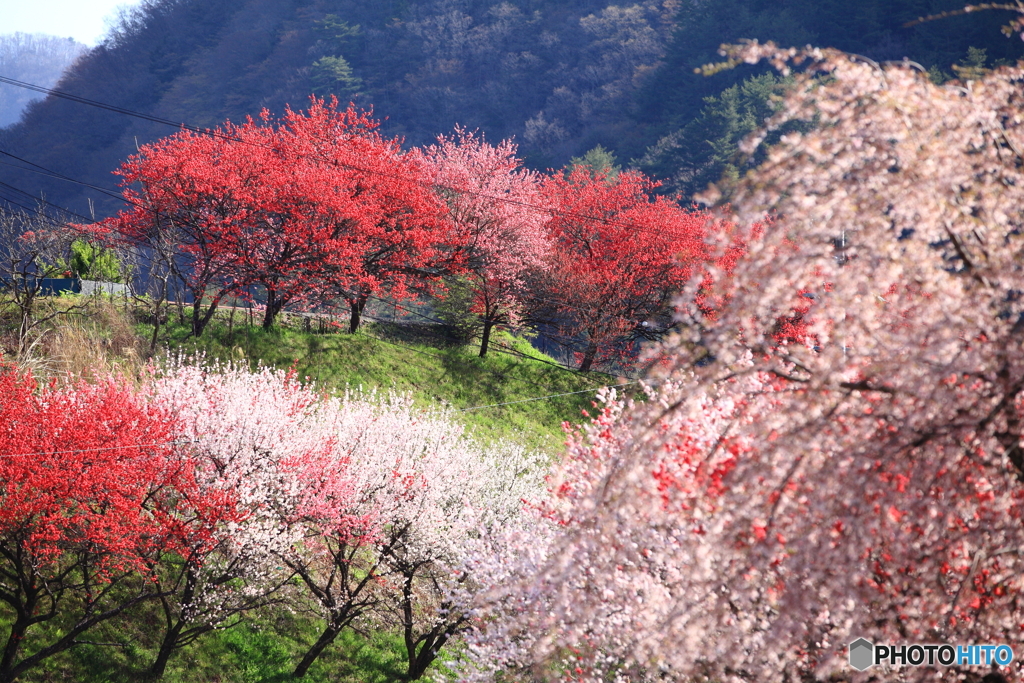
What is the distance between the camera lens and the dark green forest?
166ft

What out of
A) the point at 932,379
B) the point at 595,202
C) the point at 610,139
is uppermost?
the point at 610,139

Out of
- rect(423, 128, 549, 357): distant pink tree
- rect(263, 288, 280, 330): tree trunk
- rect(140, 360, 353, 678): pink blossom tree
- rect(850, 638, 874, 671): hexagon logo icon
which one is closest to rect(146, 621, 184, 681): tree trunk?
rect(140, 360, 353, 678): pink blossom tree

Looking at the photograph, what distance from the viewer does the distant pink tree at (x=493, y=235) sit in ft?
79.8

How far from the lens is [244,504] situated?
1065 cm

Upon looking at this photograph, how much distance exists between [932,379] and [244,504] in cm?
952

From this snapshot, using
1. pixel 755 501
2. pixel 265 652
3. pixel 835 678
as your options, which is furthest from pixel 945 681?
pixel 265 652

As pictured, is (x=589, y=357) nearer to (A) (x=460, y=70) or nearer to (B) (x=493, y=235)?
(B) (x=493, y=235)

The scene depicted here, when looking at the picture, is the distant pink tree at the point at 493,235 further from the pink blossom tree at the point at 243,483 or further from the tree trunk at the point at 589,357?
the pink blossom tree at the point at 243,483

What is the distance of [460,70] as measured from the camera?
234 feet

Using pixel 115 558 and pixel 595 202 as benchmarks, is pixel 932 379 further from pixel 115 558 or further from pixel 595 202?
pixel 595 202

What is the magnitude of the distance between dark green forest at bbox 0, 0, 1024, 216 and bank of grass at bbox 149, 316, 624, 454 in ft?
87.6

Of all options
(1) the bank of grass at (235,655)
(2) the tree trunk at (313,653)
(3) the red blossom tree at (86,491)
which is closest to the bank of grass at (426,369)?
(1) the bank of grass at (235,655)

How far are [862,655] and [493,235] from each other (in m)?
21.5

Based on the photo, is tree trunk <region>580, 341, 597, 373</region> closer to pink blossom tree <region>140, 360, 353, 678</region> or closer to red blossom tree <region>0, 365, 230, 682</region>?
pink blossom tree <region>140, 360, 353, 678</region>
